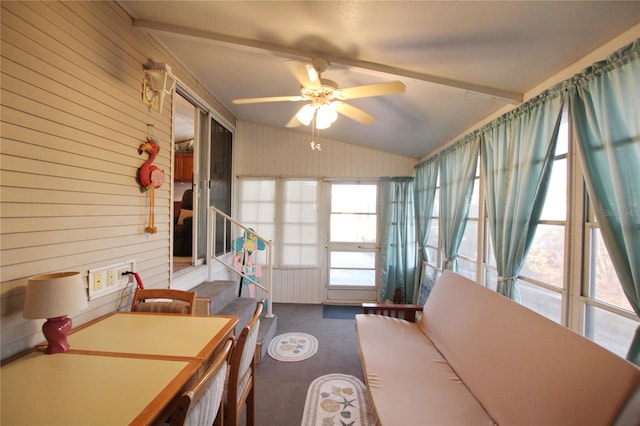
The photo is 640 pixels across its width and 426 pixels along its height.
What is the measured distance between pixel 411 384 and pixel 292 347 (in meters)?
1.53

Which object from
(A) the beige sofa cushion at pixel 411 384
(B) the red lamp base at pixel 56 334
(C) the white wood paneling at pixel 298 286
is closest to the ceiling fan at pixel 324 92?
(B) the red lamp base at pixel 56 334

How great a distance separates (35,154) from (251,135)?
294 cm

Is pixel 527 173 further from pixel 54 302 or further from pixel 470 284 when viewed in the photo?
pixel 54 302

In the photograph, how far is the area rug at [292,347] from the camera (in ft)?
8.09

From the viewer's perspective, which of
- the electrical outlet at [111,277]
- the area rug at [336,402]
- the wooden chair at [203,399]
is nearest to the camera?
the wooden chair at [203,399]

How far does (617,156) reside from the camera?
110 centimetres

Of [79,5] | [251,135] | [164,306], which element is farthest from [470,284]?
[251,135]

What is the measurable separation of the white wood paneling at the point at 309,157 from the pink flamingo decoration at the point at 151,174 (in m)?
2.06

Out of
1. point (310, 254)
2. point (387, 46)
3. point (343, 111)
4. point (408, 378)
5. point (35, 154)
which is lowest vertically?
point (408, 378)

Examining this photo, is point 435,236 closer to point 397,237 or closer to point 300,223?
point 397,237

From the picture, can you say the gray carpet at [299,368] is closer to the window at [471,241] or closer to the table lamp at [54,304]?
the table lamp at [54,304]

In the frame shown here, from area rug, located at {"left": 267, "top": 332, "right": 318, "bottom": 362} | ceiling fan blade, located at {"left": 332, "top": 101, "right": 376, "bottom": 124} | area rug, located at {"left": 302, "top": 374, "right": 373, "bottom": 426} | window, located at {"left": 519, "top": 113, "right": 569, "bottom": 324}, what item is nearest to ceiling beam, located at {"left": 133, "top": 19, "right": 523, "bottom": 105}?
ceiling fan blade, located at {"left": 332, "top": 101, "right": 376, "bottom": 124}

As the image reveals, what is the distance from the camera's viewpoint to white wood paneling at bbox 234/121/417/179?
12.8 feet

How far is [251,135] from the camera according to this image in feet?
12.9
